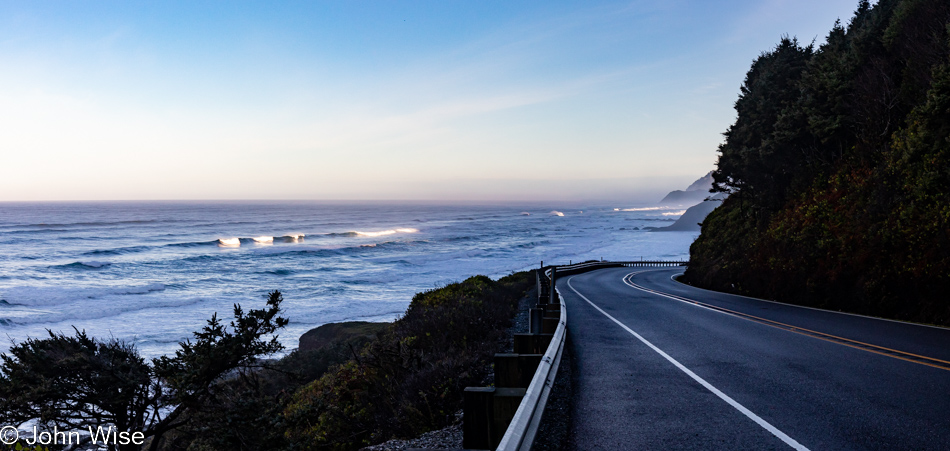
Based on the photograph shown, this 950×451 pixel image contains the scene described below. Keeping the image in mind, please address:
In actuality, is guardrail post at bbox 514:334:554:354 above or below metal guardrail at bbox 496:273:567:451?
below

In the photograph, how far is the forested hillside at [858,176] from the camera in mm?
13461

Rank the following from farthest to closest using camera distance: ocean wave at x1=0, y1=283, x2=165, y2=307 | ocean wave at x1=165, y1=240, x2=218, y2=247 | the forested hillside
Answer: ocean wave at x1=165, y1=240, x2=218, y2=247
ocean wave at x1=0, y1=283, x2=165, y2=307
the forested hillside

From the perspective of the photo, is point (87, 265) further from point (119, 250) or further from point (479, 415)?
point (479, 415)

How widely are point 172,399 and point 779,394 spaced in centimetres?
932

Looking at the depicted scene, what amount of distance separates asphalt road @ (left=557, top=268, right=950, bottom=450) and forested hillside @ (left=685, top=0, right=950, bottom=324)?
9.71 ft

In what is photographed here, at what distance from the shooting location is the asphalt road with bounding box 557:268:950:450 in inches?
179

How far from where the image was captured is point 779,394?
598cm

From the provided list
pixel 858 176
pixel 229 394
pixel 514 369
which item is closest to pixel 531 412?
pixel 514 369

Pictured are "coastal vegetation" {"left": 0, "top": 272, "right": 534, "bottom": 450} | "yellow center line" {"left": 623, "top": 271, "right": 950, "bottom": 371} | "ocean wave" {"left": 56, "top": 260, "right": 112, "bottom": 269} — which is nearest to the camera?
"coastal vegetation" {"left": 0, "top": 272, "right": 534, "bottom": 450}

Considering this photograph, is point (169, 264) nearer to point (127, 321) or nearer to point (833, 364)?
point (127, 321)

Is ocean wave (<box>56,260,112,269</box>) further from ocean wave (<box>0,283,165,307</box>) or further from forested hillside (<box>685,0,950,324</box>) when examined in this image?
forested hillside (<box>685,0,950,324</box>)

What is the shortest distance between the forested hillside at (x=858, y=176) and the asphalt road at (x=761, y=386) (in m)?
2.96

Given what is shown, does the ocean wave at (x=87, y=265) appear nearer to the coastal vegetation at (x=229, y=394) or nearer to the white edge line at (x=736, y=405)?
the coastal vegetation at (x=229, y=394)

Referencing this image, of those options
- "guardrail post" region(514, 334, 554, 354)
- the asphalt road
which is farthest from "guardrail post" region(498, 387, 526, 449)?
Result: "guardrail post" region(514, 334, 554, 354)
